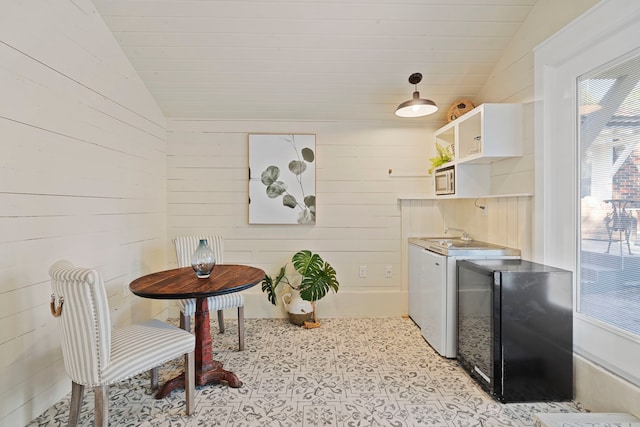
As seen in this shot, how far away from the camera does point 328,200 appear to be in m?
3.59

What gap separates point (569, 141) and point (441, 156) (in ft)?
3.82

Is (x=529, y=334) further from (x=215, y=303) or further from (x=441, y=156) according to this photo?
(x=215, y=303)

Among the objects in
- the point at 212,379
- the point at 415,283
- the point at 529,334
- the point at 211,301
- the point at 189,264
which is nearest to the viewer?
the point at 529,334

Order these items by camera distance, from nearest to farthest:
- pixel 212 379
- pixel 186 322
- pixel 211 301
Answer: pixel 212 379, pixel 186 322, pixel 211 301

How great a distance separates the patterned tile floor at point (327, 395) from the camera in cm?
187

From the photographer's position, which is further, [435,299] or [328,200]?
[328,200]

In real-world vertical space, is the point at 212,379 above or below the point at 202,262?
below

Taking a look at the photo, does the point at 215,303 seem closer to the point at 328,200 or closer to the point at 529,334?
the point at 328,200

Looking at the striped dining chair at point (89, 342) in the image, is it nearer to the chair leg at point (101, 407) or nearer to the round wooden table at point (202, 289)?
the chair leg at point (101, 407)

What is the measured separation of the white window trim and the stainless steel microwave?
0.73 metres

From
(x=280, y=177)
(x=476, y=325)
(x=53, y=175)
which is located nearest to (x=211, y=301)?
(x=53, y=175)

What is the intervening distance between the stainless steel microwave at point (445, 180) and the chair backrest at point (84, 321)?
107 inches

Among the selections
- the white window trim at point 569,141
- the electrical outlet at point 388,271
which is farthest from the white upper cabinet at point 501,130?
the electrical outlet at point 388,271

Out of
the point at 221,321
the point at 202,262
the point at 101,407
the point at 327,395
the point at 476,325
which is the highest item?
the point at 202,262
